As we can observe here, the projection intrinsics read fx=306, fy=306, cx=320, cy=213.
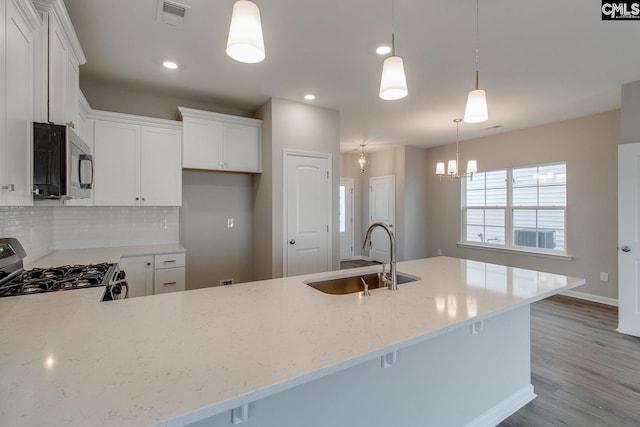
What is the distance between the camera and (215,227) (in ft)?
13.1

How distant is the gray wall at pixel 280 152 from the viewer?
368 centimetres

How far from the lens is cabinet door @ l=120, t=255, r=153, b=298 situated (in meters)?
3.01

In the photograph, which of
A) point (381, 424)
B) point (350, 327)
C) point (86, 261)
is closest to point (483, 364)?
point (381, 424)

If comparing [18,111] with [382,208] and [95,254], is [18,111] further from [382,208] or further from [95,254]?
[382,208]

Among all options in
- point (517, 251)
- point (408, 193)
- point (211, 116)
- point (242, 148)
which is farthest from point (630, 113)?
point (211, 116)

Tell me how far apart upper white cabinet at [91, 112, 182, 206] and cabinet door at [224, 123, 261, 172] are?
56 cm

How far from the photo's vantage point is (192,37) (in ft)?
8.04

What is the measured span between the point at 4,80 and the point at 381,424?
2.29m

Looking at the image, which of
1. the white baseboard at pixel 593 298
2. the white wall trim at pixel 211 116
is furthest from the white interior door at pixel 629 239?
the white wall trim at pixel 211 116

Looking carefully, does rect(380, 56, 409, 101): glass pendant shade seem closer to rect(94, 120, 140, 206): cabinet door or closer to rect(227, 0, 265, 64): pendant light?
rect(227, 0, 265, 64): pendant light

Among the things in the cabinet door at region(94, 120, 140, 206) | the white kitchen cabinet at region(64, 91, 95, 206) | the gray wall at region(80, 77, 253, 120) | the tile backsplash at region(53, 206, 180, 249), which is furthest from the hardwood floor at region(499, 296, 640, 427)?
the gray wall at region(80, 77, 253, 120)

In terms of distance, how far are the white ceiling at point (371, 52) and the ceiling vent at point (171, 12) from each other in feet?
0.15

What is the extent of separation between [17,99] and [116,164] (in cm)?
194
